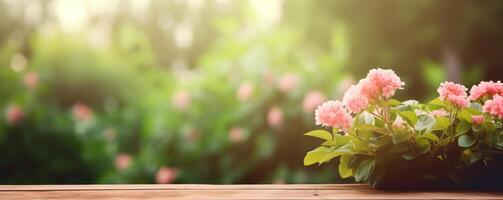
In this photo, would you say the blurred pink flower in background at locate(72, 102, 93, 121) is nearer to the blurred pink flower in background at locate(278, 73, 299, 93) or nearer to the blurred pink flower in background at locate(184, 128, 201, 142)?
the blurred pink flower in background at locate(184, 128, 201, 142)

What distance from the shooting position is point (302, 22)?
362 centimetres

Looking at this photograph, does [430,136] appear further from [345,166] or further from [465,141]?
[345,166]

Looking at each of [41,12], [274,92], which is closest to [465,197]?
[274,92]

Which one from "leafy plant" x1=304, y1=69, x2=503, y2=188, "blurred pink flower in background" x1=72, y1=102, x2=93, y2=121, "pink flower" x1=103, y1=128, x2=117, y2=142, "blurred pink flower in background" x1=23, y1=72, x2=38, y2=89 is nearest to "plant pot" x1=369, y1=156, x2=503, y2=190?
"leafy plant" x1=304, y1=69, x2=503, y2=188

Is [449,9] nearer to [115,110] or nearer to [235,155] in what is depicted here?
[235,155]

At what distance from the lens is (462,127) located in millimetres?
1264

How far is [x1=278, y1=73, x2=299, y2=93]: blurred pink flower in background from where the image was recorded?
2.86 metres

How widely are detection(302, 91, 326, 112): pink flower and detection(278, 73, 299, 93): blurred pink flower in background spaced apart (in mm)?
107

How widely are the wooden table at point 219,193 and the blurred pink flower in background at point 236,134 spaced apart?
5.08ft

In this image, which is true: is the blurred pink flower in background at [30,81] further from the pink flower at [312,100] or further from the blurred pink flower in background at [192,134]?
the pink flower at [312,100]

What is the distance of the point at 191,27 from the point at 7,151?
5761 millimetres

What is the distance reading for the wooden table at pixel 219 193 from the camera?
1.22 m

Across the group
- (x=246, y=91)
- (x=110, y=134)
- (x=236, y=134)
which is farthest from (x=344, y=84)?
(x=110, y=134)

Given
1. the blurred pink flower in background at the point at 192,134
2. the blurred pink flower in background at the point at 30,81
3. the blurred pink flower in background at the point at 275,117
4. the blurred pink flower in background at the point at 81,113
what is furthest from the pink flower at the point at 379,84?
the blurred pink flower in background at the point at 30,81
